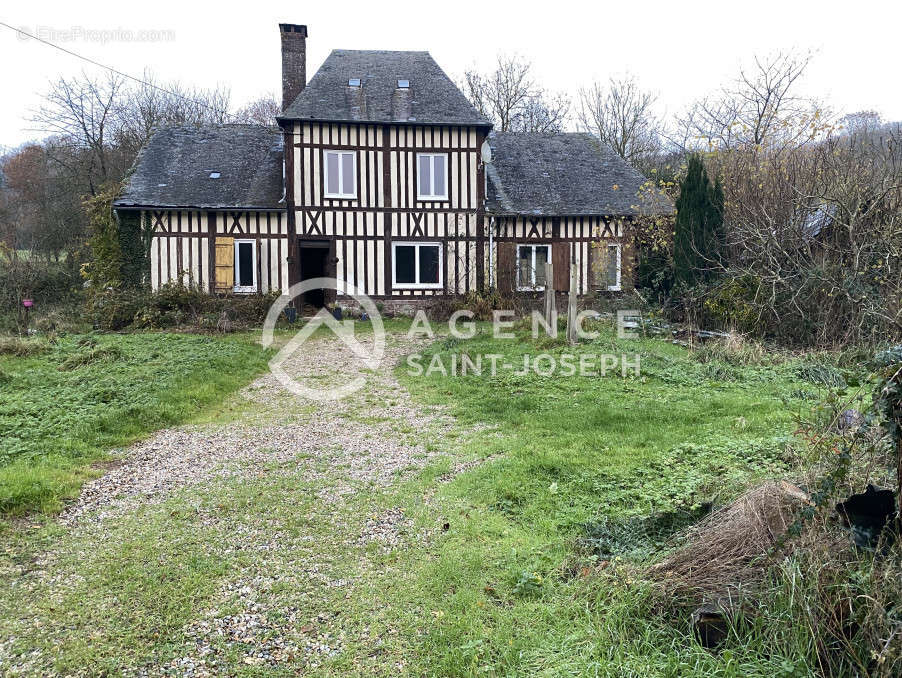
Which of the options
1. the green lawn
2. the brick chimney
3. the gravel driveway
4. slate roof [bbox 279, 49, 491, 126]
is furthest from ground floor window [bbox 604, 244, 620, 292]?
the gravel driveway

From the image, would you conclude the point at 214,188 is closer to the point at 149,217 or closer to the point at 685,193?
the point at 149,217

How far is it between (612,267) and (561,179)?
133 inches

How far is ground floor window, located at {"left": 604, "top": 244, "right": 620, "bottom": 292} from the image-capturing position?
64.2 feet

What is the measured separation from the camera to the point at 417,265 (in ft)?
61.6

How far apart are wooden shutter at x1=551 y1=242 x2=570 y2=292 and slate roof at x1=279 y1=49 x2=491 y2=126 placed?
14.0ft

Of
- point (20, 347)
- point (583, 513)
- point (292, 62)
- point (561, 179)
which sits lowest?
point (583, 513)

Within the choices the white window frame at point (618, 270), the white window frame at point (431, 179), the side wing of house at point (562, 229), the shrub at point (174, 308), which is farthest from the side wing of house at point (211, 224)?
the white window frame at point (618, 270)

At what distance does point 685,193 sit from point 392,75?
32.7 feet

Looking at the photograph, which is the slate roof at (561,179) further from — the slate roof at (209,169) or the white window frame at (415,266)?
the slate roof at (209,169)

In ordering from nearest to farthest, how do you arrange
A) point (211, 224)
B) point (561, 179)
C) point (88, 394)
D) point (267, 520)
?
point (267, 520) → point (88, 394) → point (211, 224) → point (561, 179)

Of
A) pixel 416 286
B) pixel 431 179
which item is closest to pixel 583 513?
pixel 416 286

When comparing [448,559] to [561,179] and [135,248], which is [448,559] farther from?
[561,179]

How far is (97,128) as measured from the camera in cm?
2567

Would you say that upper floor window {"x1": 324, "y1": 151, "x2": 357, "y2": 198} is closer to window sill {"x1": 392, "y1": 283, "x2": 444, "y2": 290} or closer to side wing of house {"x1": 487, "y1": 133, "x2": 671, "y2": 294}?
window sill {"x1": 392, "y1": 283, "x2": 444, "y2": 290}
